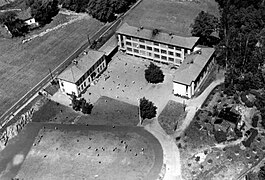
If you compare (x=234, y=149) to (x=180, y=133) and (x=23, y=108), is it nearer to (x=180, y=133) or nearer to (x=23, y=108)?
(x=180, y=133)

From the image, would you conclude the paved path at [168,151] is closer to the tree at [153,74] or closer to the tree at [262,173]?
the tree at [153,74]

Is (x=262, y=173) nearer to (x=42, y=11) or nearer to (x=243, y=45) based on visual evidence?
(x=243, y=45)

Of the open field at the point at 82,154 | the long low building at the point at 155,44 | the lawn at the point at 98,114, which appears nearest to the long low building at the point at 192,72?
the long low building at the point at 155,44

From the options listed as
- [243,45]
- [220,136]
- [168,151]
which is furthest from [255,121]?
[243,45]

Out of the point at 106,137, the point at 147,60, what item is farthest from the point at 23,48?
the point at 106,137

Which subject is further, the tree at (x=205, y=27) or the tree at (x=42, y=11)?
the tree at (x=42, y=11)

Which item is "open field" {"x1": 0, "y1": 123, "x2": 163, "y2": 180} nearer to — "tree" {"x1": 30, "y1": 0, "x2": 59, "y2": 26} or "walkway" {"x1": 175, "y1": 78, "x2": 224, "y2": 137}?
"walkway" {"x1": 175, "y1": 78, "x2": 224, "y2": 137}
